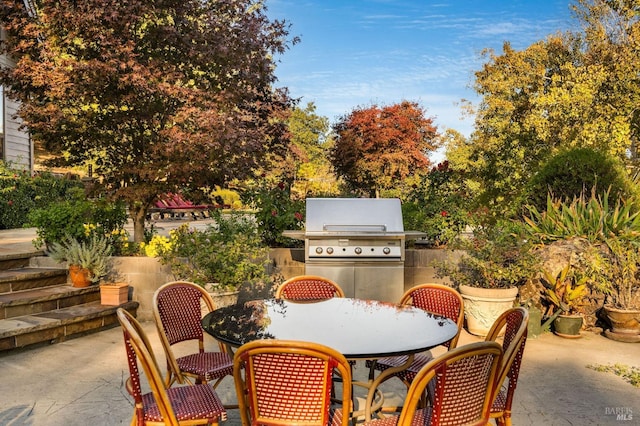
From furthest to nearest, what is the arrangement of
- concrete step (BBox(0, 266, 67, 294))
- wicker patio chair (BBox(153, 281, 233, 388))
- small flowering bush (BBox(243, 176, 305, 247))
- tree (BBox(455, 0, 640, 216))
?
1. tree (BBox(455, 0, 640, 216))
2. small flowering bush (BBox(243, 176, 305, 247))
3. concrete step (BBox(0, 266, 67, 294))
4. wicker patio chair (BBox(153, 281, 233, 388))

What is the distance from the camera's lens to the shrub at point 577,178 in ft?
21.3

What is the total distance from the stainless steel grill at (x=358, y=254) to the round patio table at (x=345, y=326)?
2.00 m

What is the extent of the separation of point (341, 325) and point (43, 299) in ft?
12.5

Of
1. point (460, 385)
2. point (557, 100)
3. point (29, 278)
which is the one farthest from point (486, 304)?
point (557, 100)

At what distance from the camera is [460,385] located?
1.92m

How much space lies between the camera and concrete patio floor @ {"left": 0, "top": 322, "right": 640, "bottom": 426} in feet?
10.8

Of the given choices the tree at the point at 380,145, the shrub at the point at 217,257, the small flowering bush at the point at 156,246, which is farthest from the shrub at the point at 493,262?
the tree at the point at 380,145

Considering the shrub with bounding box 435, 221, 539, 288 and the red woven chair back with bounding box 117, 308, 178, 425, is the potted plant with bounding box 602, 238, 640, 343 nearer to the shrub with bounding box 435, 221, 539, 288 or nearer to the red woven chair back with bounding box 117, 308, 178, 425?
the shrub with bounding box 435, 221, 539, 288

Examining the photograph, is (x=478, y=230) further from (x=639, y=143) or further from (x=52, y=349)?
(x=639, y=143)

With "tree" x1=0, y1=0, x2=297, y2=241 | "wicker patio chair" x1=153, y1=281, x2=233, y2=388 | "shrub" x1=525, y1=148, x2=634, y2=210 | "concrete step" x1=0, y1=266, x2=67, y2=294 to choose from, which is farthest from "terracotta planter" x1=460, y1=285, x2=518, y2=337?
"concrete step" x1=0, y1=266, x2=67, y2=294

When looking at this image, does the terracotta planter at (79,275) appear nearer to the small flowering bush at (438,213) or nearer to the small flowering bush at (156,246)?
the small flowering bush at (156,246)

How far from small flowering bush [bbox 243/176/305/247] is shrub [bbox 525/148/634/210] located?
2.90m

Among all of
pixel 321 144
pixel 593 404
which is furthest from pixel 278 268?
pixel 321 144

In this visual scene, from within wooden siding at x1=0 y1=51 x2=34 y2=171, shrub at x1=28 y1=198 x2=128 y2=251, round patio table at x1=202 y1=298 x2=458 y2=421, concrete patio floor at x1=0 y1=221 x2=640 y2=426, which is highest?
wooden siding at x1=0 y1=51 x2=34 y2=171
